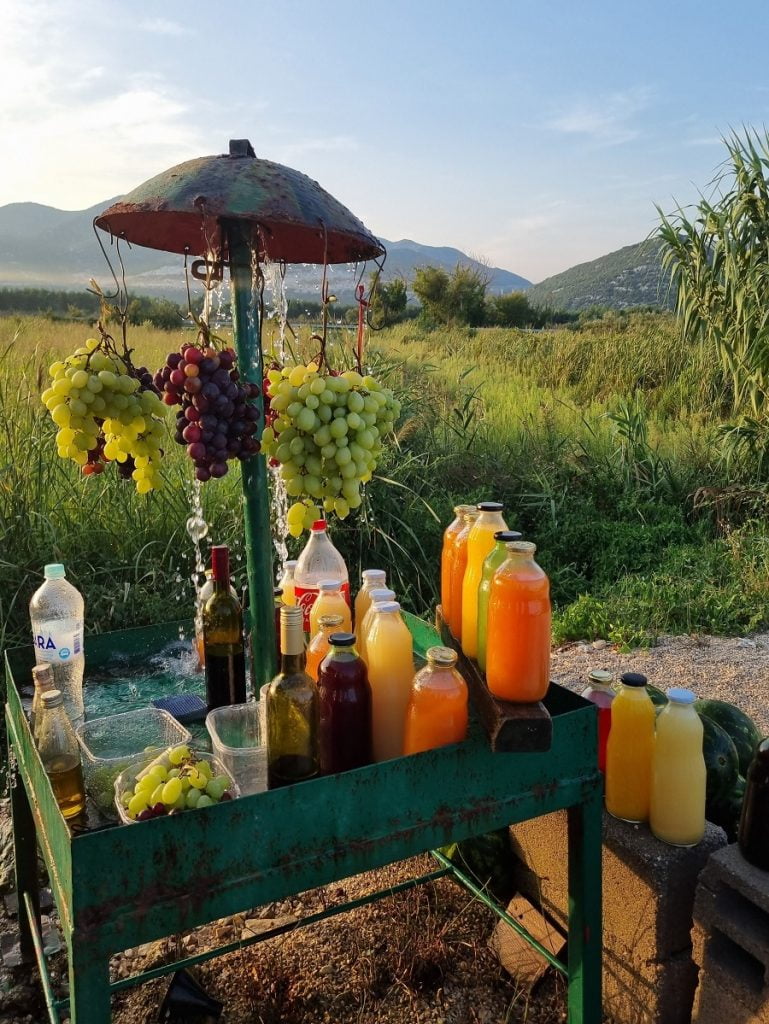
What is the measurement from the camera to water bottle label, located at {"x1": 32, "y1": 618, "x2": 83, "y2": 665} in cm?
181

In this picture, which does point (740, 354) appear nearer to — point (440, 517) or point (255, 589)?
point (440, 517)

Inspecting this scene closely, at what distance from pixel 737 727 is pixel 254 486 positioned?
5.05ft

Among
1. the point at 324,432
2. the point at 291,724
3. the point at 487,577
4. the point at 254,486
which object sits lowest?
the point at 291,724

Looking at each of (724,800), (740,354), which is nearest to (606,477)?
(740,354)

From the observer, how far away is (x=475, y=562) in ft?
5.70

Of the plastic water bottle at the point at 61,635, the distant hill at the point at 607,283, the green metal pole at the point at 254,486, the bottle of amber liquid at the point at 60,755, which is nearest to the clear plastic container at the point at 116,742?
the bottle of amber liquid at the point at 60,755

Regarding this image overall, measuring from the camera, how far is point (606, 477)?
6484 millimetres

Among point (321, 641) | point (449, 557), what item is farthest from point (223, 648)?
point (449, 557)

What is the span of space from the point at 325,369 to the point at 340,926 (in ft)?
5.73

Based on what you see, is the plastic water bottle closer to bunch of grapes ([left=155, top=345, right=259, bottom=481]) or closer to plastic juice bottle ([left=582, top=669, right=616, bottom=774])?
bunch of grapes ([left=155, top=345, right=259, bottom=481])

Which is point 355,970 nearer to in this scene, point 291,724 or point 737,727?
point 291,724

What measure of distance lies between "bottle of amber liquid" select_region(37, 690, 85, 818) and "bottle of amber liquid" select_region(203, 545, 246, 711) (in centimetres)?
39

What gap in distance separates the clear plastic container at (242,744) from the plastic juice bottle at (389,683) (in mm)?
241

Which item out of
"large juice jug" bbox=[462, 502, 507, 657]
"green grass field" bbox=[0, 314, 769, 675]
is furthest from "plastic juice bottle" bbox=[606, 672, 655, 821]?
"green grass field" bbox=[0, 314, 769, 675]
